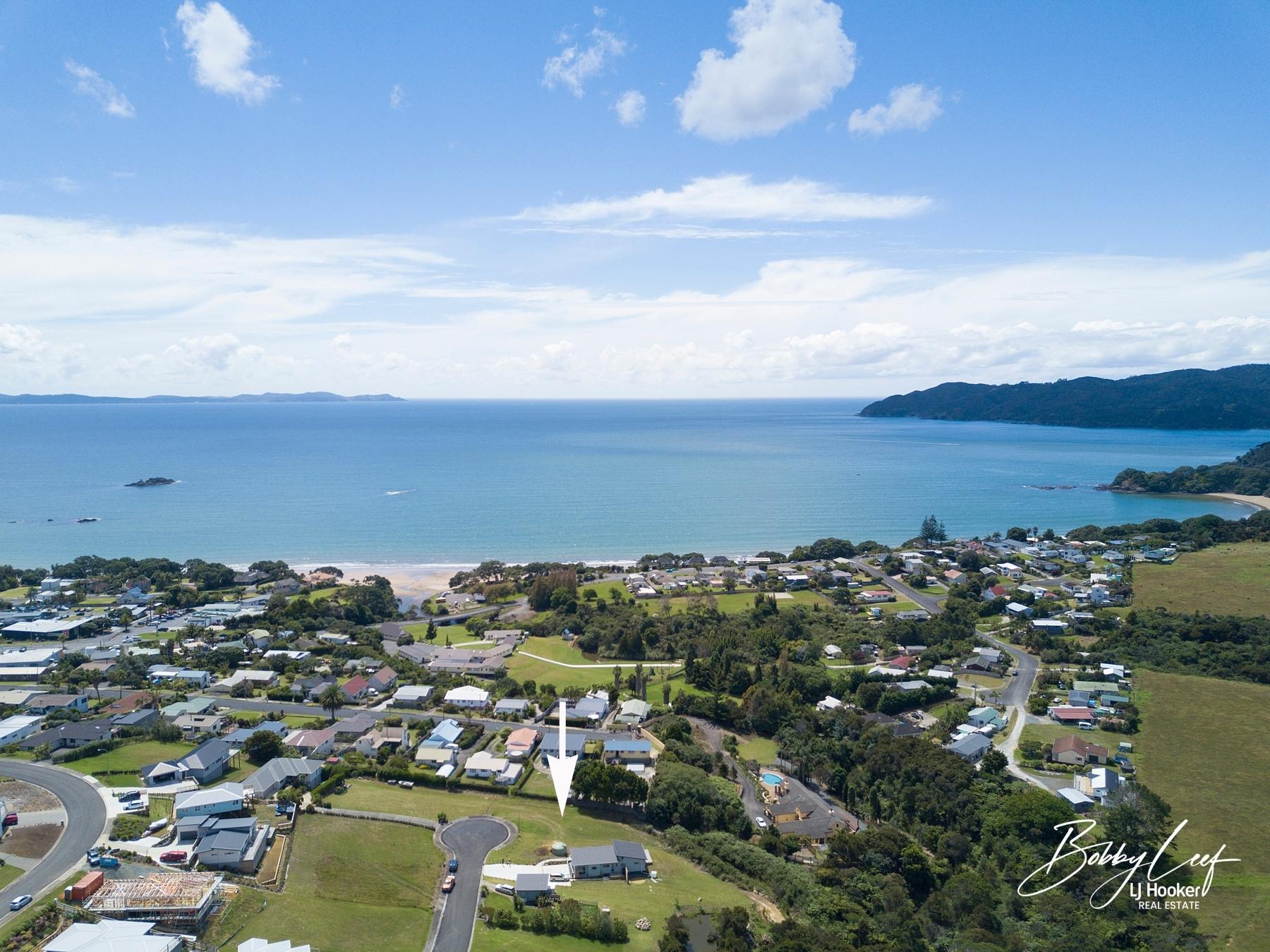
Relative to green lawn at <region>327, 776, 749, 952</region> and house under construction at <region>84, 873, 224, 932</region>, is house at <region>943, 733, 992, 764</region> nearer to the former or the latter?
green lawn at <region>327, 776, 749, 952</region>

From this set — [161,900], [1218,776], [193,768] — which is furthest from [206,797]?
[1218,776]

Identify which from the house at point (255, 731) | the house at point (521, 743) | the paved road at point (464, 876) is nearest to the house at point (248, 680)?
the house at point (255, 731)

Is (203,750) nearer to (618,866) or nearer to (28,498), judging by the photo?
(618,866)

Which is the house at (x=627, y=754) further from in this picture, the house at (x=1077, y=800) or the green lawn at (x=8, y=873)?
the green lawn at (x=8, y=873)

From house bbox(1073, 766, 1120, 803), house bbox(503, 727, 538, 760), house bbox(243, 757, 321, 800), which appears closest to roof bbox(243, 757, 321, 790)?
house bbox(243, 757, 321, 800)

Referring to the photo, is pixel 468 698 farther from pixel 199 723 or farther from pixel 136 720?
pixel 136 720

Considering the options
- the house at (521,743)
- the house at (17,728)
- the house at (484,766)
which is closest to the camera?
the house at (484,766)
